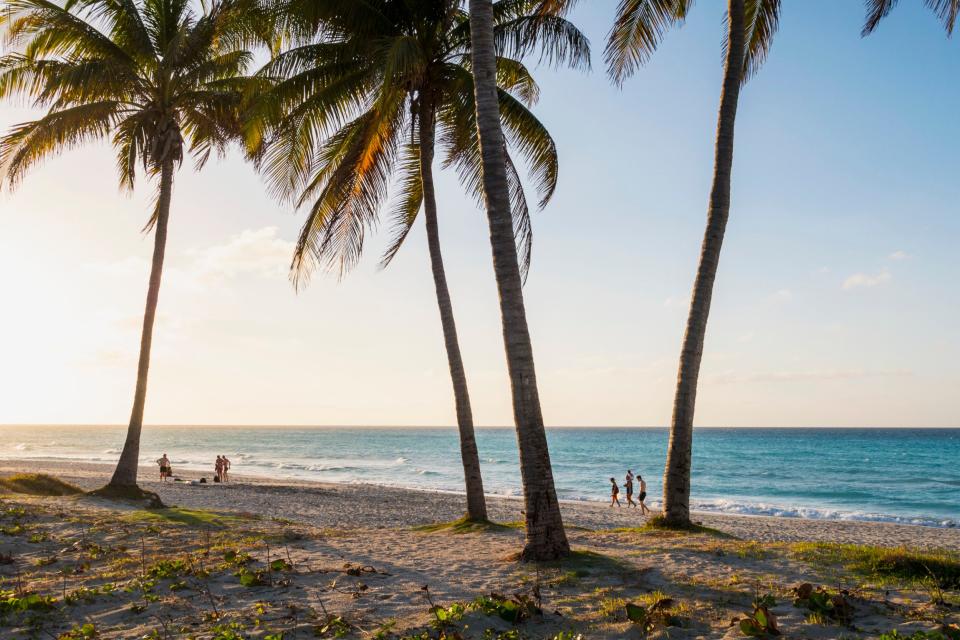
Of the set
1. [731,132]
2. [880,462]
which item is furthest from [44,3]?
[880,462]

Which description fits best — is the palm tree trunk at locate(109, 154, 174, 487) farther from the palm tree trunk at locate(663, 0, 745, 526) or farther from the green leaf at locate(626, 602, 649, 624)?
the green leaf at locate(626, 602, 649, 624)

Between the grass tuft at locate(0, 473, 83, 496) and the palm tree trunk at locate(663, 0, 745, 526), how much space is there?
48.5ft

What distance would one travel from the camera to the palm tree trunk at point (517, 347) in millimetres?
7699

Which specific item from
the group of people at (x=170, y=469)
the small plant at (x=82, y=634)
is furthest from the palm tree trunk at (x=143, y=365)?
the group of people at (x=170, y=469)

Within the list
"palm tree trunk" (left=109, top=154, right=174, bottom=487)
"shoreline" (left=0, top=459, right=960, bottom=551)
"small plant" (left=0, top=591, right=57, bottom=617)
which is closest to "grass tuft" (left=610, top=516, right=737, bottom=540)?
"small plant" (left=0, top=591, right=57, bottom=617)

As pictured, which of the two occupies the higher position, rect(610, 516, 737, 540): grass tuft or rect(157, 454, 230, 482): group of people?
rect(610, 516, 737, 540): grass tuft

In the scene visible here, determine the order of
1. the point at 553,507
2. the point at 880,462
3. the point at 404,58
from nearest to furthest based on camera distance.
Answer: the point at 553,507, the point at 404,58, the point at 880,462

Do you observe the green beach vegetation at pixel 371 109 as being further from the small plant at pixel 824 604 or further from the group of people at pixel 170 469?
the group of people at pixel 170 469

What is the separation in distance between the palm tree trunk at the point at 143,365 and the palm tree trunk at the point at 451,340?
8.18 meters

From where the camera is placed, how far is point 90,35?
15672 mm

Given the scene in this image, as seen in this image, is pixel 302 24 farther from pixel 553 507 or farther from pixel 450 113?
pixel 553 507

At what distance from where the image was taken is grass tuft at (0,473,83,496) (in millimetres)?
16234

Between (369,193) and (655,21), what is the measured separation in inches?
262

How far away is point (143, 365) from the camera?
16109 mm
